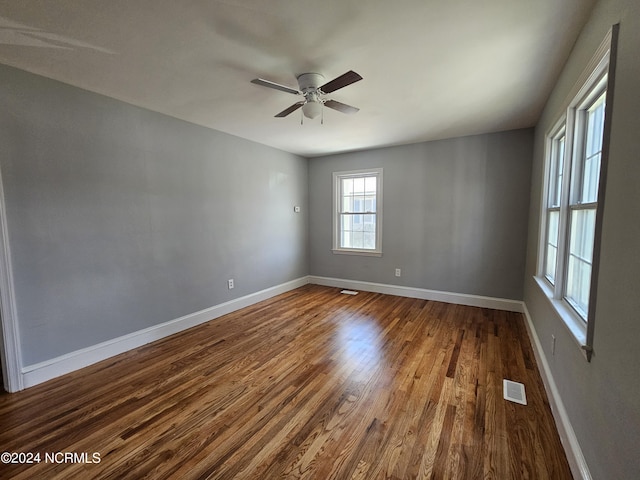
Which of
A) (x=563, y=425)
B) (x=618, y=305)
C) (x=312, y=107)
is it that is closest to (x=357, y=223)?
(x=312, y=107)

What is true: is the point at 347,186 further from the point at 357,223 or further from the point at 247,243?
the point at 247,243

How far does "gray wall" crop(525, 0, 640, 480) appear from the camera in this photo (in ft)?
3.17

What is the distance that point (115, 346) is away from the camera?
2.74 meters

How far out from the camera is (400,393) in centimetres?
212

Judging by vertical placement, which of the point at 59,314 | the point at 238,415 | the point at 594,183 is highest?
the point at 594,183

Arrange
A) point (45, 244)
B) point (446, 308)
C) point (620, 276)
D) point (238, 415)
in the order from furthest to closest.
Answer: point (446, 308)
point (45, 244)
point (238, 415)
point (620, 276)

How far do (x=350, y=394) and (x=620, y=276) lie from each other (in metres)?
1.75

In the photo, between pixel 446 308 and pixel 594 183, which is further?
pixel 446 308

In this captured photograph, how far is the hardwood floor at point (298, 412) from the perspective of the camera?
1517 millimetres

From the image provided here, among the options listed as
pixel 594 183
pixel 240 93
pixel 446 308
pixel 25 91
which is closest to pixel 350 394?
pixel 594 183

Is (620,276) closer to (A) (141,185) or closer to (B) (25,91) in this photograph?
(A) (141,185)

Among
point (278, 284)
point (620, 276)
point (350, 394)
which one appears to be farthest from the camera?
point (278, 284)

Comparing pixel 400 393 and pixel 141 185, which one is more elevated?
pixel 141 185

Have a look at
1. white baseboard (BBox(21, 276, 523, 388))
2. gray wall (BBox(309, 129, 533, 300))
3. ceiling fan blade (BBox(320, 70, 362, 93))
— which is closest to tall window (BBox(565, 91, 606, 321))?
ceiling fan blade (BBox(320, 70, 362, 93))
